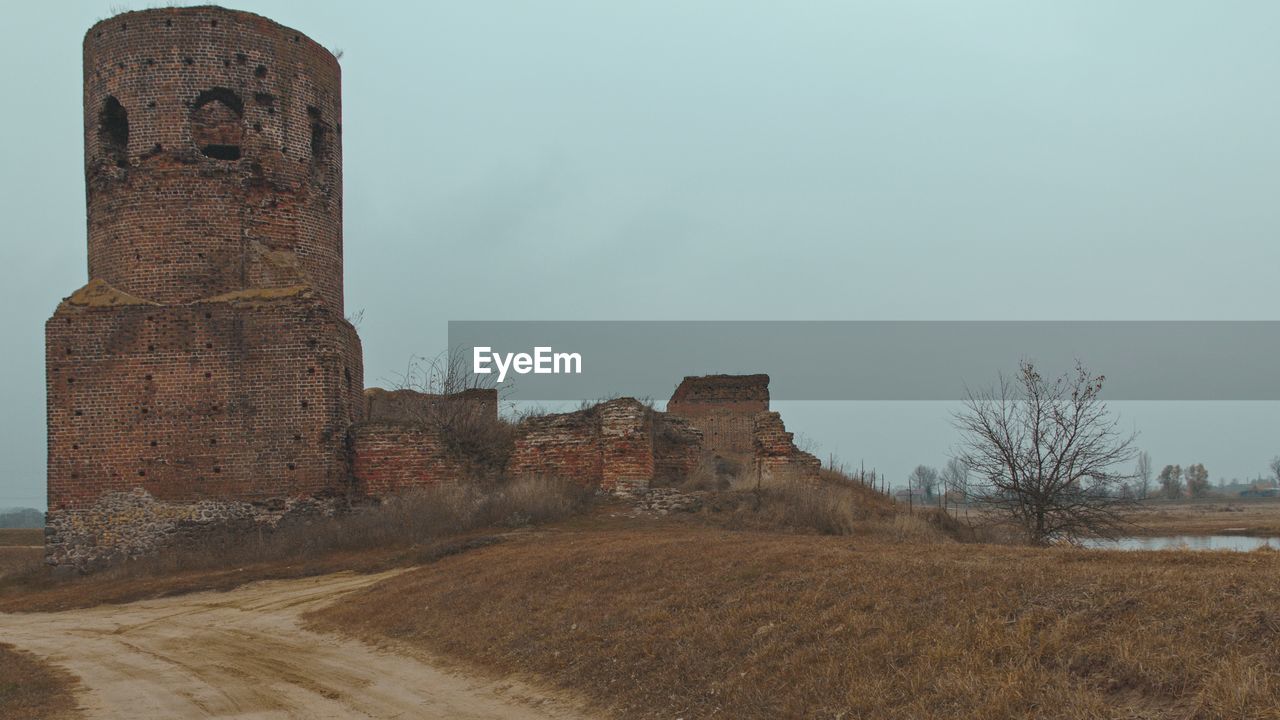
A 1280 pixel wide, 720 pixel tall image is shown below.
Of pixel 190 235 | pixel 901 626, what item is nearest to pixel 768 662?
pixel 901 626

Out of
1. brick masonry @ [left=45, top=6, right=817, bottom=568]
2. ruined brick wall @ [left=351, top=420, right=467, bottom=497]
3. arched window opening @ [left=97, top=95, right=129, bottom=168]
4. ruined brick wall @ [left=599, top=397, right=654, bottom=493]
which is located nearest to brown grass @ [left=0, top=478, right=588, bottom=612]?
brick masonry @ [left=45, top=6, right=817, bottom=568]

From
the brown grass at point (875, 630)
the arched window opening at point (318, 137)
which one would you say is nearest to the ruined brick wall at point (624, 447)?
the brown grass at point (875, 630)

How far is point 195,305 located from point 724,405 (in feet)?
56.0

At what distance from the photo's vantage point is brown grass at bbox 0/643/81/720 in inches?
315

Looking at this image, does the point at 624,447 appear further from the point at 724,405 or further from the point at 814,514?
the point at 724,405

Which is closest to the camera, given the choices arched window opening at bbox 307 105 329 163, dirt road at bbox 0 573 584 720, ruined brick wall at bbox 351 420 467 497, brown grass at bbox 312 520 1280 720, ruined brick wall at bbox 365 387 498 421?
brown grass at bbox 312 520 1280 720

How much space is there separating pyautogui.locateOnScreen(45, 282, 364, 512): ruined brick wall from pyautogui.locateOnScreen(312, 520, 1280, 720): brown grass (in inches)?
296

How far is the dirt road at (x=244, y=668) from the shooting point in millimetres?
7914

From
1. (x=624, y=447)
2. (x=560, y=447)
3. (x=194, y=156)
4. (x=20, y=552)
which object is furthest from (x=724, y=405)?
(x=20, y=552)

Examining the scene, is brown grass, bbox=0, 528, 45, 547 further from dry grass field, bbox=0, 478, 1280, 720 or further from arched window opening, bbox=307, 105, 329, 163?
dry grass field, bbox=0, 478, 1280, 720

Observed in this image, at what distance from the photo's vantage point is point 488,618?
33.2 feet

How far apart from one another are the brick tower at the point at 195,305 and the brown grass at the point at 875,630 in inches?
306

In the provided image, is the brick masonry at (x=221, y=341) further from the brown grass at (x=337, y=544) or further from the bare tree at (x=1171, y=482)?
the bare tree at (x=1171, y=482)

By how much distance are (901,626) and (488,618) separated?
4665 millimetres
